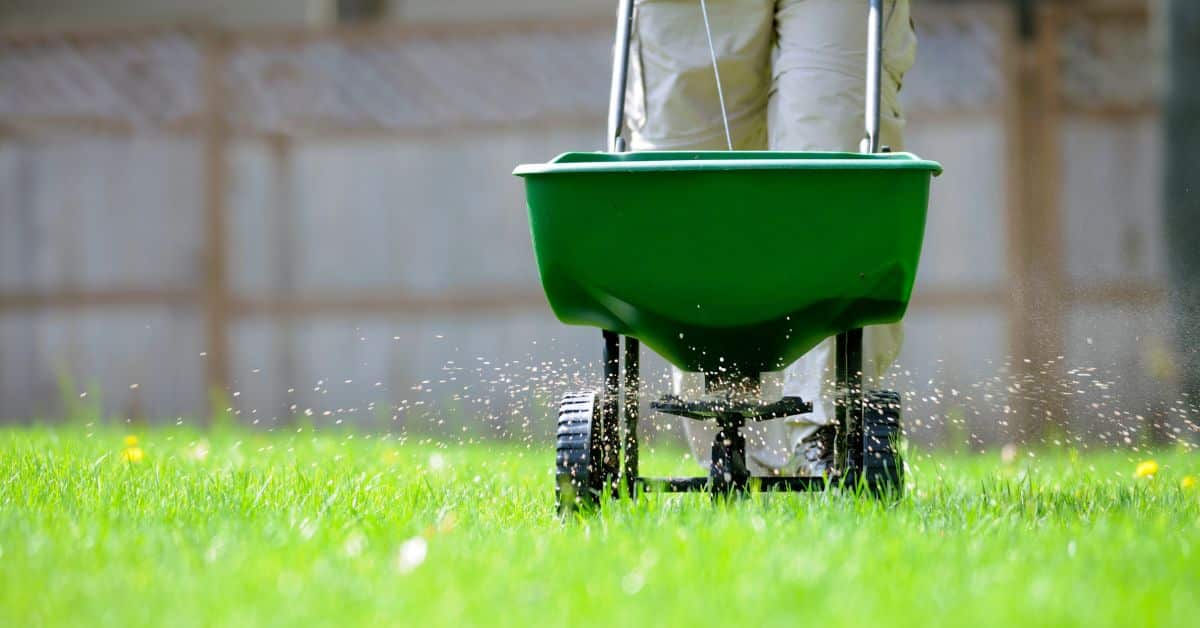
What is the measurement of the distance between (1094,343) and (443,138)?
2572 mm

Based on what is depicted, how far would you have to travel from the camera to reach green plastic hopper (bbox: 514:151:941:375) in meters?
2.45

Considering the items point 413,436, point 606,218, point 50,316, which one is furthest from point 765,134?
point 50,316

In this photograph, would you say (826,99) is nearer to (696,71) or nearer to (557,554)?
(696,71)

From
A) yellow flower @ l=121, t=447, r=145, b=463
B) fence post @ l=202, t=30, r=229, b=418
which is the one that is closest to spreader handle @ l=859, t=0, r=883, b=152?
yellow flower @ l=121, t=447, r=145, b=463

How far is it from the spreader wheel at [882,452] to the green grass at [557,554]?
0.05 m

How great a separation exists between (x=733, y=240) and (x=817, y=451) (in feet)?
2.17

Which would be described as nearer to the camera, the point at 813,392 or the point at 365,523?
the point at 365,523

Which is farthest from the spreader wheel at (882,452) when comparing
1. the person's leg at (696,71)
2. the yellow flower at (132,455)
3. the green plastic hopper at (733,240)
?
the yellow flower at (132,455)

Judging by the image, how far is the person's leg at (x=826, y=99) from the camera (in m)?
2.96

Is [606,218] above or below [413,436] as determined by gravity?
above

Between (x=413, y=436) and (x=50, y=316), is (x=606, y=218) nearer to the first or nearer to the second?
(x=413, y=436)

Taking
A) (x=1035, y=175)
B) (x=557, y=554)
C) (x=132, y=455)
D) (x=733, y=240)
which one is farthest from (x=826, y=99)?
(x=1035, y=175)

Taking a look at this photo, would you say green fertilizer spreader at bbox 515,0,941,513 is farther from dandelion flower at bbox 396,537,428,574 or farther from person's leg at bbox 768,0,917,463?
dandelion flower at bbox 396,537,428,574

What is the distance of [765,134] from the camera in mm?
3277
